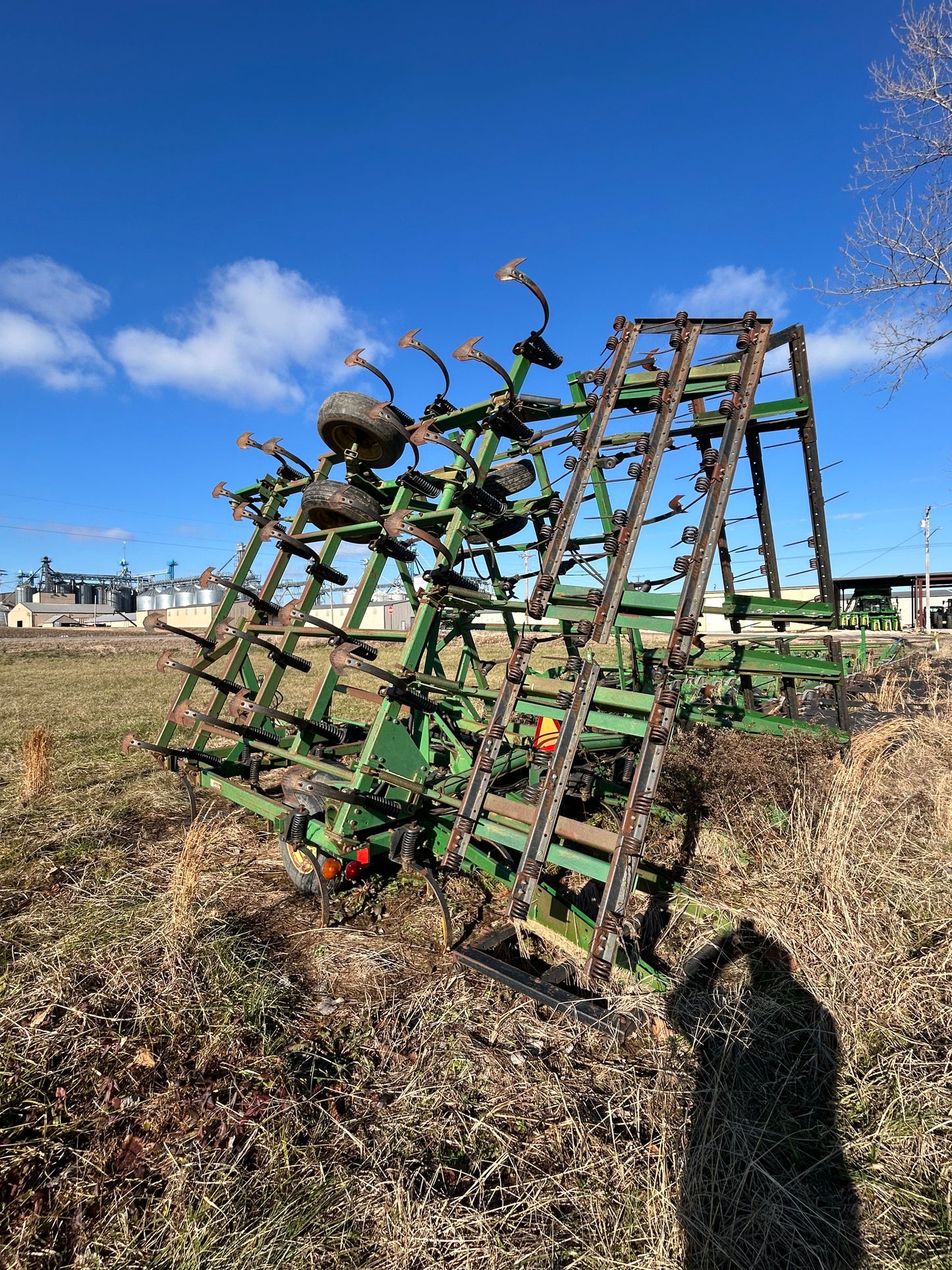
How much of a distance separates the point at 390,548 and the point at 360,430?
1935 mm

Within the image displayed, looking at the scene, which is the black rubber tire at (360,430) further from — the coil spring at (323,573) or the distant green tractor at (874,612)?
the distant green tractor at (874,612)

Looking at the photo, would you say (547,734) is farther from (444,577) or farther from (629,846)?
(629,846)

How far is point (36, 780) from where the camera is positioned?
6145 millimetres

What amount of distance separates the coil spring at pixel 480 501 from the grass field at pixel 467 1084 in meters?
2.97

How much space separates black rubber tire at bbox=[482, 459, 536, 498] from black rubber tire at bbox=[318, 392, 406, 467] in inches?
44.6

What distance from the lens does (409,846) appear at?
143 inches

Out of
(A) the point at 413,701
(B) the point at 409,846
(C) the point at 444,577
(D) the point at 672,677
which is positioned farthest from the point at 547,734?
(D) the point at 672,677

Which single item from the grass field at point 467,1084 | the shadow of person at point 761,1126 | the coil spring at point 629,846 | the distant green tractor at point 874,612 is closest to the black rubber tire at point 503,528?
the grass field at point 467,1084

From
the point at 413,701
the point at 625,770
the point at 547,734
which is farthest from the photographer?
the point at 625,770

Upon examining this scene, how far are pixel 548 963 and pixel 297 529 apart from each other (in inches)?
182

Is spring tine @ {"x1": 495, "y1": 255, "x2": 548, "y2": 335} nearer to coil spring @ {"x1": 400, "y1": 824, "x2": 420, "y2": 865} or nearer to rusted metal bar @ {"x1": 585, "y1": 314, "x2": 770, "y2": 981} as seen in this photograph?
rusted metal bar @ {"x1": 585, "y1": 314, "x2": 770, "y2": 981}

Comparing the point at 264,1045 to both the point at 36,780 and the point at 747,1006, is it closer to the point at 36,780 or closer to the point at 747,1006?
the point at 747,1006

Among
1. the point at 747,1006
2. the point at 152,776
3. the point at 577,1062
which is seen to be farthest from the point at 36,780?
the point at 747,1006

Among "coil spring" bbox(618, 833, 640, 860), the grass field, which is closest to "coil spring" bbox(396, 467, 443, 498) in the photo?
the grass field
